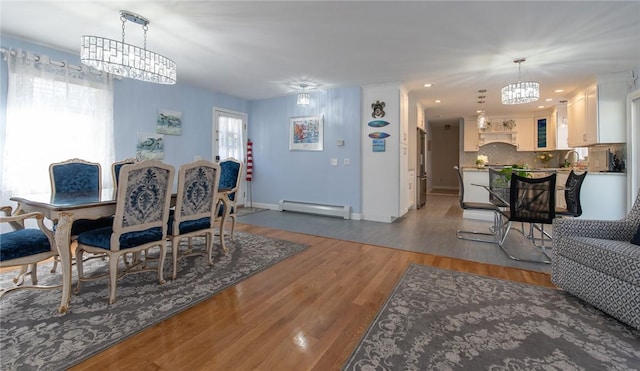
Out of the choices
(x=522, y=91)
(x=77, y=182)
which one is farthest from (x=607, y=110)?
(x=77, y=182)

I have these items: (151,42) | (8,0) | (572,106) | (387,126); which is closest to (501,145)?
(572,106)

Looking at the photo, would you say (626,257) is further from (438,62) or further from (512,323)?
(438,62)

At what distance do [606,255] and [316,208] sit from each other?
418 cm

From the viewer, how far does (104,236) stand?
2.10m

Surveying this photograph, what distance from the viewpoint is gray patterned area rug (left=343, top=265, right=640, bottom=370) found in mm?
1460

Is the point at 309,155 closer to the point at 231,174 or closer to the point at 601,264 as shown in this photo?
the point at 231,174

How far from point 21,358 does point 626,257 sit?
357 centimetres

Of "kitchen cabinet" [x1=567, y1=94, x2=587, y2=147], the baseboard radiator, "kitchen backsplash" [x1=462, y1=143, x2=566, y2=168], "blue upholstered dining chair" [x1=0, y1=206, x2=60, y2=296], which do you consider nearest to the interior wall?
"kitchen backsplash" [x1=462, y1=143, x2=566, y2=168]

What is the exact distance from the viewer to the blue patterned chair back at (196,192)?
246 centimetres

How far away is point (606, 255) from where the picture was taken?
1854 mm

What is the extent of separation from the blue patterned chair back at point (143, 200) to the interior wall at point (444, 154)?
33.5 feet

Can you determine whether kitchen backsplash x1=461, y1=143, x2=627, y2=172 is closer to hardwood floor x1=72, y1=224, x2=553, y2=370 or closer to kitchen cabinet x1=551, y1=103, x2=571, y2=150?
kitchen cabinet x1=551, y1=103, x2=571, y2=150

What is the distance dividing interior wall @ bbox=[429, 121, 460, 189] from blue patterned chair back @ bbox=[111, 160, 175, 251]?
10.2 meters

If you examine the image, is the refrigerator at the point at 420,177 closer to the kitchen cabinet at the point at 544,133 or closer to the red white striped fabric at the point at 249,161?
the kitchen cabinet at the point at 544,133
